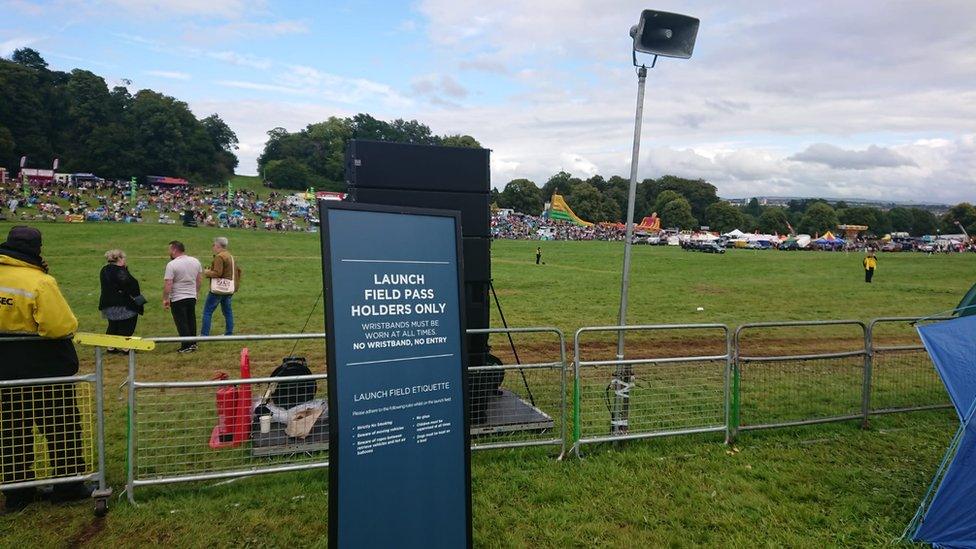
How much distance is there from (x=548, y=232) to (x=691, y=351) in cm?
5922

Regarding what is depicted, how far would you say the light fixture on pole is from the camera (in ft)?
19.7

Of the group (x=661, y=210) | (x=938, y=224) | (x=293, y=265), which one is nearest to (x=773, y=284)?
(x=293, y=265)

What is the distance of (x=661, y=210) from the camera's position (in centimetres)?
12269

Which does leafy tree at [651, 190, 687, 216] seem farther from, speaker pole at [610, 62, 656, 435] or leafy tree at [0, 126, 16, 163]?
speaker pole at [610, 62, 656, 435]

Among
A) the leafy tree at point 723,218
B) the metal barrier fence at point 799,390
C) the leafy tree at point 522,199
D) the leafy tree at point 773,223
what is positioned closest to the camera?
the metal barrier fence at point 799,390

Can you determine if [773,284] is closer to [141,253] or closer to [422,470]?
[422,470]

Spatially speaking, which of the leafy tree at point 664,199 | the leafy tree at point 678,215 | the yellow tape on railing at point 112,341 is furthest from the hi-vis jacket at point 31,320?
the leafy tree at point 664,199

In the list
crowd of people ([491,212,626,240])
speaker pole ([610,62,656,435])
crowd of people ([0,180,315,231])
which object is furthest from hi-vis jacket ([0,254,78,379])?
crowd of people ([491,212,626,240])

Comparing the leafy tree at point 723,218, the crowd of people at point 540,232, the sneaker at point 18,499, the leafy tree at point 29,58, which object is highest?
the leafy tree at point 29,58

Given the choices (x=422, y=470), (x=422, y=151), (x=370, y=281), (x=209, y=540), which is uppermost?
(x=422, y=151)

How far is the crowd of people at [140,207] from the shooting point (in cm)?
4775

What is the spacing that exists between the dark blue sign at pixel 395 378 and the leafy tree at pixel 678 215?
4776 inches

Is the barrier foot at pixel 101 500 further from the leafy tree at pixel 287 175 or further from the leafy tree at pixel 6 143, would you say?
the leafy tree at pixel 287 175

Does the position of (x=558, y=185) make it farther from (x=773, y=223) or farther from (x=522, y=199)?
(x=773, y=223)
